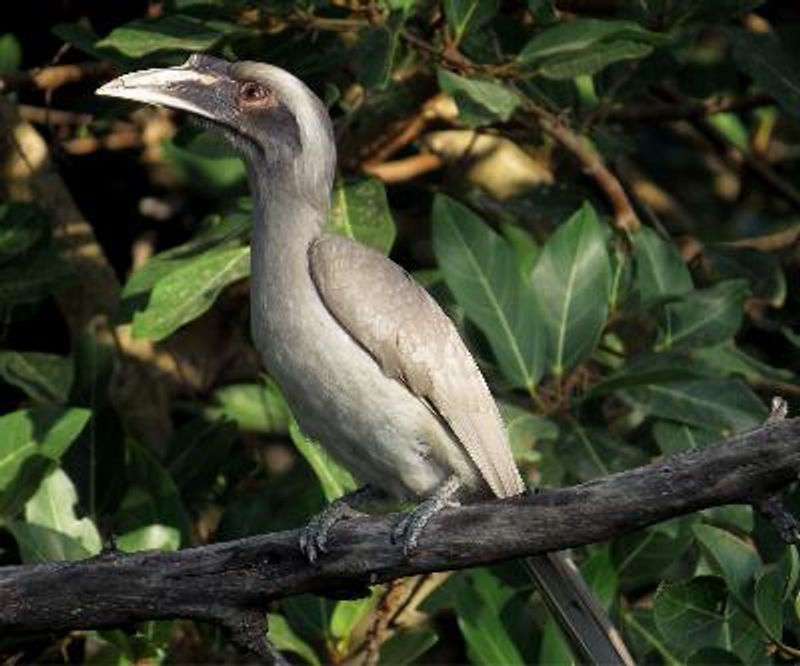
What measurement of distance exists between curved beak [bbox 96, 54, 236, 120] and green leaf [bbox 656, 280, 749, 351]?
142 cm

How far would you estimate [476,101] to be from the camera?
5.64 meters

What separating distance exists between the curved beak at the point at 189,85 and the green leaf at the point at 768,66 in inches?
70.1

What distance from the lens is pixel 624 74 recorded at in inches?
258

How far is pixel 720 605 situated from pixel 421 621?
1.58 metres

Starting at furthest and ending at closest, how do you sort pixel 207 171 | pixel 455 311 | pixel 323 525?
pixel 207 171 < pixel 455 311 < pixel 323 525

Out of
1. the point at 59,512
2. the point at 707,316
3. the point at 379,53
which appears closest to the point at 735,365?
the point at 707,316

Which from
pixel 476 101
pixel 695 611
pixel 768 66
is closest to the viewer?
pixel 695 611

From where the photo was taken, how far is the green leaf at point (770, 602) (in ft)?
15.7

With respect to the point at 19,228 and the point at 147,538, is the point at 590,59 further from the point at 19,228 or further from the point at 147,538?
the point at 147,538

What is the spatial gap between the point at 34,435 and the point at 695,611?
5.77 feet

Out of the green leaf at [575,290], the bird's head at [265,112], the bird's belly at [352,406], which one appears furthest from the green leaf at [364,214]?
the bird's belly at [352,406]

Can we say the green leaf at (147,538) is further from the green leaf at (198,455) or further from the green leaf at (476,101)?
the green leaf at (476,101)

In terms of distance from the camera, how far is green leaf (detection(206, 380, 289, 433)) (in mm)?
6695

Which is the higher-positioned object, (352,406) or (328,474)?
(352,406)
